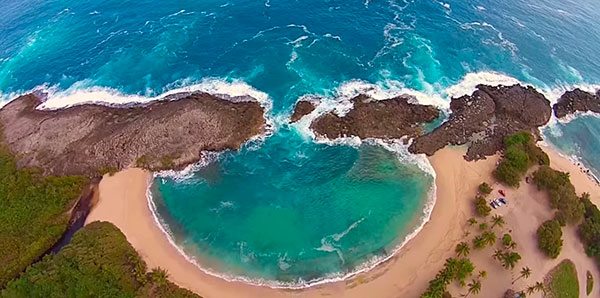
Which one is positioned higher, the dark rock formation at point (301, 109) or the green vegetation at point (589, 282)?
the dark rock formation at point (301, 109)

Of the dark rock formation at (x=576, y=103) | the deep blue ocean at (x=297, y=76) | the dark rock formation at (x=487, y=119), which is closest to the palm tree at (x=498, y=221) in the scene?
the deep blue ocean at (x=297, y=76)

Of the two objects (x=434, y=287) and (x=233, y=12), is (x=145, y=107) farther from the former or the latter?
(x=434, y=287)

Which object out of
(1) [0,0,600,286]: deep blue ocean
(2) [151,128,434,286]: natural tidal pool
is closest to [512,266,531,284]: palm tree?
(2) [151,128,434,286]: natural tidal pool

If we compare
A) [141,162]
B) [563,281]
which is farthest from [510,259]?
[141,162]

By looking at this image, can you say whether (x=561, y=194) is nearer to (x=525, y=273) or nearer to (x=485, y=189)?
(x=485, y=189)

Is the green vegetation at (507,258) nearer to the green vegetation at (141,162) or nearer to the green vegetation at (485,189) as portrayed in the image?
the green vegetation at (485,189)
